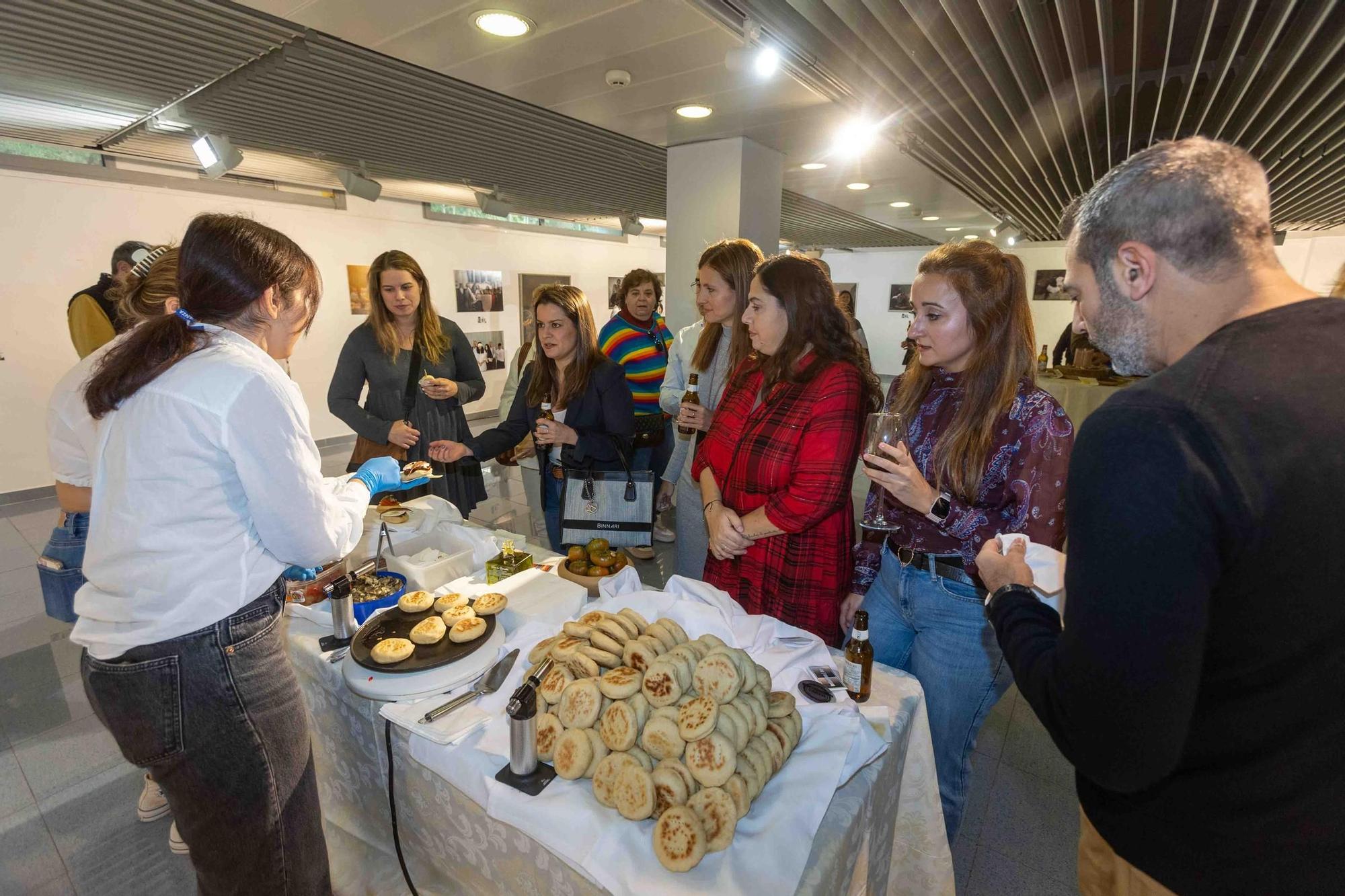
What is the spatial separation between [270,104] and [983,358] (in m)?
4.63

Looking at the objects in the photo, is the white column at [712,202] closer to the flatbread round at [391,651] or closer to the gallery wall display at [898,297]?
the flatbread round at [391,651]

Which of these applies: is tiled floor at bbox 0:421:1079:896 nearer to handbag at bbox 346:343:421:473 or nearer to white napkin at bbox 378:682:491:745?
white napkin at bbox 378:682:491:745

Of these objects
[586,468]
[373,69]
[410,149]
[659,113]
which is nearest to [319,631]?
[586,468]

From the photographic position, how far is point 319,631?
5.18ft

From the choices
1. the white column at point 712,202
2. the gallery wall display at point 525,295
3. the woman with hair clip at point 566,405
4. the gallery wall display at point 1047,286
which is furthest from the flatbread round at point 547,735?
the gallery wall display at point 1047,286

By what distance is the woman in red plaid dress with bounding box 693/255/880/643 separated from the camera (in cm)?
169

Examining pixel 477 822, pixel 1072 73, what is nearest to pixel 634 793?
pixel 477 822

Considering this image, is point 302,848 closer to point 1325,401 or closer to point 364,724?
point 364,724

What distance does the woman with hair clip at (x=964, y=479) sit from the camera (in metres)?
1.41

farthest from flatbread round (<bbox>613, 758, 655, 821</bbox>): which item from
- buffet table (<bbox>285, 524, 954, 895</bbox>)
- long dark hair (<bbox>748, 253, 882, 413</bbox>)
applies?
long dark hair (<bbox>748, 253, 882, 413</bbox>)

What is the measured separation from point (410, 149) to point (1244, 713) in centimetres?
600

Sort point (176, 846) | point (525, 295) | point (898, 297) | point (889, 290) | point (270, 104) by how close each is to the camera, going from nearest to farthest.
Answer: point (176, 846), point (270, 104), point (525, 295), point (898, 297), point (889, 290)

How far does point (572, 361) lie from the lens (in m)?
2.71

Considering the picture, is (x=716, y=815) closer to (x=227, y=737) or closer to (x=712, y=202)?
(x=227, y=737)
